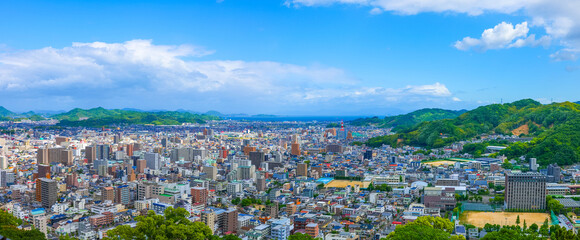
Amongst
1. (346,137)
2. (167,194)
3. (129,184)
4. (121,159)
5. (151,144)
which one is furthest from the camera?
(346,137)

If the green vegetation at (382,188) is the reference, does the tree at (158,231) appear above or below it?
above

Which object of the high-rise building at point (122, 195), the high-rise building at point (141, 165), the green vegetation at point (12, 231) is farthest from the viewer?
the high-rise building at point (141, 165)

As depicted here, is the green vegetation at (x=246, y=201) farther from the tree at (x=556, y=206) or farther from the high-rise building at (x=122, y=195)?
the tree at (x=556, y=206)

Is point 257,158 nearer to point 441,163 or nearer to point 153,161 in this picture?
point 153,161

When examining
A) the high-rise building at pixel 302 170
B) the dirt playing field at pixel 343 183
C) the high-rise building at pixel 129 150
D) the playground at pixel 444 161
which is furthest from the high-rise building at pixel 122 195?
the playground at pixel 444 161

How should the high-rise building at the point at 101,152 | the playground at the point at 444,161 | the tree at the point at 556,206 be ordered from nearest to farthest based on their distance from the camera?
the tree at the point at 556,206 < the playground at the point at 444,161 < the high-rise building at the point at 101,152

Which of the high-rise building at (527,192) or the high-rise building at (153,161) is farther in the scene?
the high-rise building at (153,161)

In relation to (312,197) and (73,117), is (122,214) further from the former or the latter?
(73,117)

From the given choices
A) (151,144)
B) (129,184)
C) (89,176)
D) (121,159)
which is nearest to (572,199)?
(129,184)
